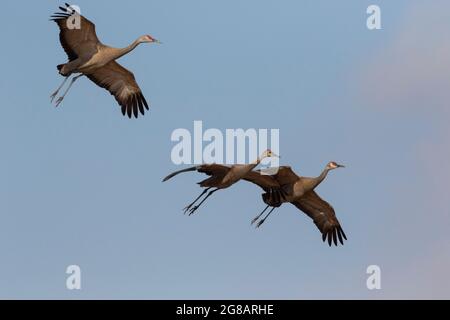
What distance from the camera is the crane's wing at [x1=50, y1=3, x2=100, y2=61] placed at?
32281 mm

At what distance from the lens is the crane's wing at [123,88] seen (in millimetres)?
34472

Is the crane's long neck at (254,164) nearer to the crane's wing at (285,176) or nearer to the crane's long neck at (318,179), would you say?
the crane's wing at (285,176)

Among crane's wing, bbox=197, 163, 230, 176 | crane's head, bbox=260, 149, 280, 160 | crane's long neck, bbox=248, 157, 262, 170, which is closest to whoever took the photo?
crane's wing, bbox=197, 163, 230, 176

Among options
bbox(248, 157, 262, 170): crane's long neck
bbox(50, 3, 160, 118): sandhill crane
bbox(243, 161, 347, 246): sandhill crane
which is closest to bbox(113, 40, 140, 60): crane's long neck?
bbox(50, 3, 160, 118): sandhill crane

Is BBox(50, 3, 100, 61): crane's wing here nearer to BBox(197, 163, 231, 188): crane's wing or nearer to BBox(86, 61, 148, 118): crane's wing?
BBox(86, 61, 148, 118): crane's wing

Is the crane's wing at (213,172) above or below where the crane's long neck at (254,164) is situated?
below

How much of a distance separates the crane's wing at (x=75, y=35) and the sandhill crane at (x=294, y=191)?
4756mm

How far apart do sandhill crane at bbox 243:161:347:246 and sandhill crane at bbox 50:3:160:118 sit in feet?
12.7

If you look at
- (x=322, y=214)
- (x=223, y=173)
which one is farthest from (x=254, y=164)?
(x=322, y=214)

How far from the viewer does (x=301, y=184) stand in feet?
108

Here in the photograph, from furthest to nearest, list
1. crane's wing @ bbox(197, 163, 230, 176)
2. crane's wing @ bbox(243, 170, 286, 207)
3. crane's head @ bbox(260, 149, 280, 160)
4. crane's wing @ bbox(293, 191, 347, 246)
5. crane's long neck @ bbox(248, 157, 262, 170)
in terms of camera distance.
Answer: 1. crane's wing @ bbox(293, 191, 347, 246)
2. crane's wing @ bbox(243, 170, 286, 207)
3. crane's head @ bbox(260, 149, 280, 160)
4. crane's long neck @ bbox(248, 157, 262, 170)
5. crane's wing @ bbox(197, 163, 230, 176)

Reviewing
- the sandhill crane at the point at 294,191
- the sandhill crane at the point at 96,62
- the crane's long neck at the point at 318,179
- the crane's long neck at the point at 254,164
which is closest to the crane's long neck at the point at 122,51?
the sandhill crane at the point at 96,62
